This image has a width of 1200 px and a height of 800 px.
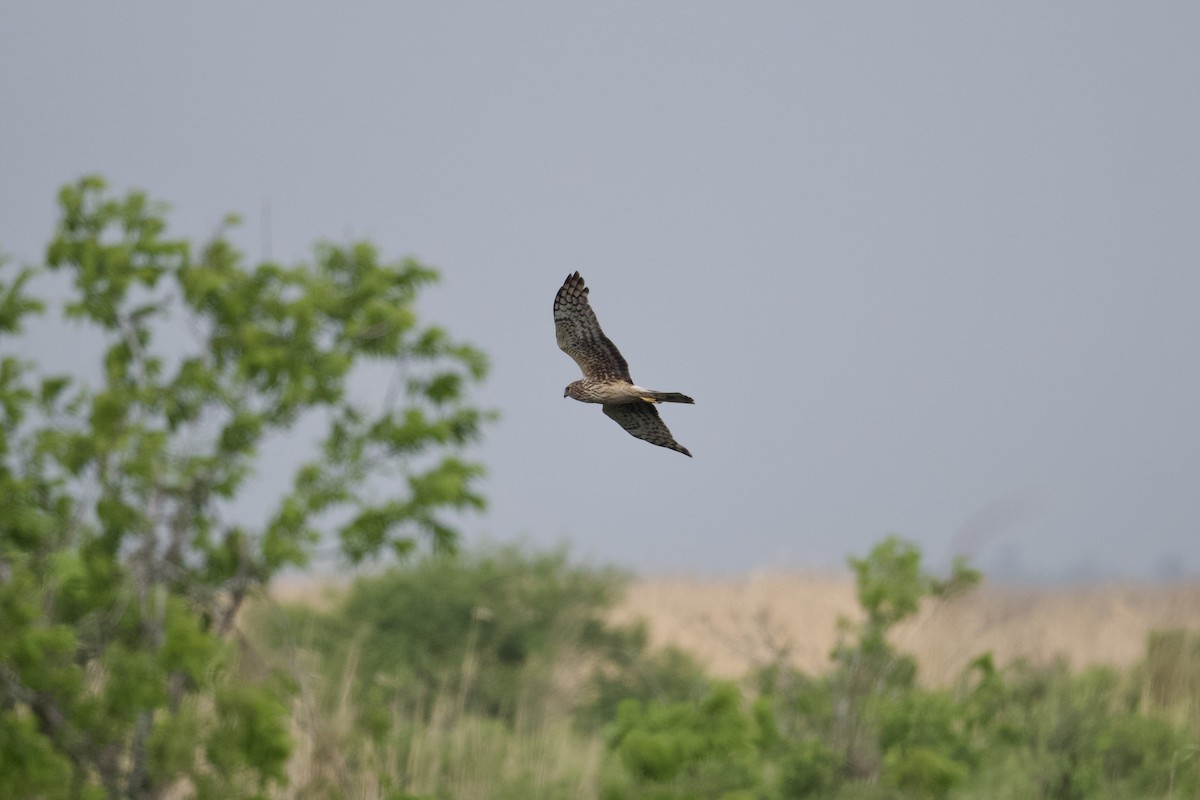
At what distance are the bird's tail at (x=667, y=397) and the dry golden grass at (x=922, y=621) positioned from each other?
20.0 feet

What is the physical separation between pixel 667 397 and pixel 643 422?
0.37ft

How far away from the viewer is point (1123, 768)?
36.7 ft

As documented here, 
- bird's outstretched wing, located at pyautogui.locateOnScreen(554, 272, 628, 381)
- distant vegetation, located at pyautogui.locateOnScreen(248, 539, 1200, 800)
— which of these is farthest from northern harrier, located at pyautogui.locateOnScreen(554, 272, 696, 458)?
distant vegetation, located at pyautogui.locateOnScreen(248, 539, 1200, 800)

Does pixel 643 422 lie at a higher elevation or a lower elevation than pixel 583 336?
lower

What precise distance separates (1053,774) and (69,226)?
321 inches

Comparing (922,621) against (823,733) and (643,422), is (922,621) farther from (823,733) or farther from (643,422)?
(643,422)

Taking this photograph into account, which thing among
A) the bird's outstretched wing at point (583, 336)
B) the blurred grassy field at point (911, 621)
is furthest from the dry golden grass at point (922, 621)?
the bird's outstretched wing at point (583, 336)

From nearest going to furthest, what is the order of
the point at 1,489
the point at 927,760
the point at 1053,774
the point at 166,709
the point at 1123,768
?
the point at 927,760
the point at 166,709
the point at 1,489
the point at 1053,774
the point at 1123,768

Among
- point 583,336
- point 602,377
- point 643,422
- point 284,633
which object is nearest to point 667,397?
point 643,422

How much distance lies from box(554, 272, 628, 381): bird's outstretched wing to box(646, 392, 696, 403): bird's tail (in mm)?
109

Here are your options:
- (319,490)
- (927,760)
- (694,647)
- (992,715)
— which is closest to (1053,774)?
(992,715)

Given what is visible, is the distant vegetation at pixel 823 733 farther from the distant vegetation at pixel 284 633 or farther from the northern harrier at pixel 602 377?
the northern harrier at pixel 602 377

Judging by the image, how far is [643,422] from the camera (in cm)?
249

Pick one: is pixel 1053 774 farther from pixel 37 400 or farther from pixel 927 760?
pixel 37 400
